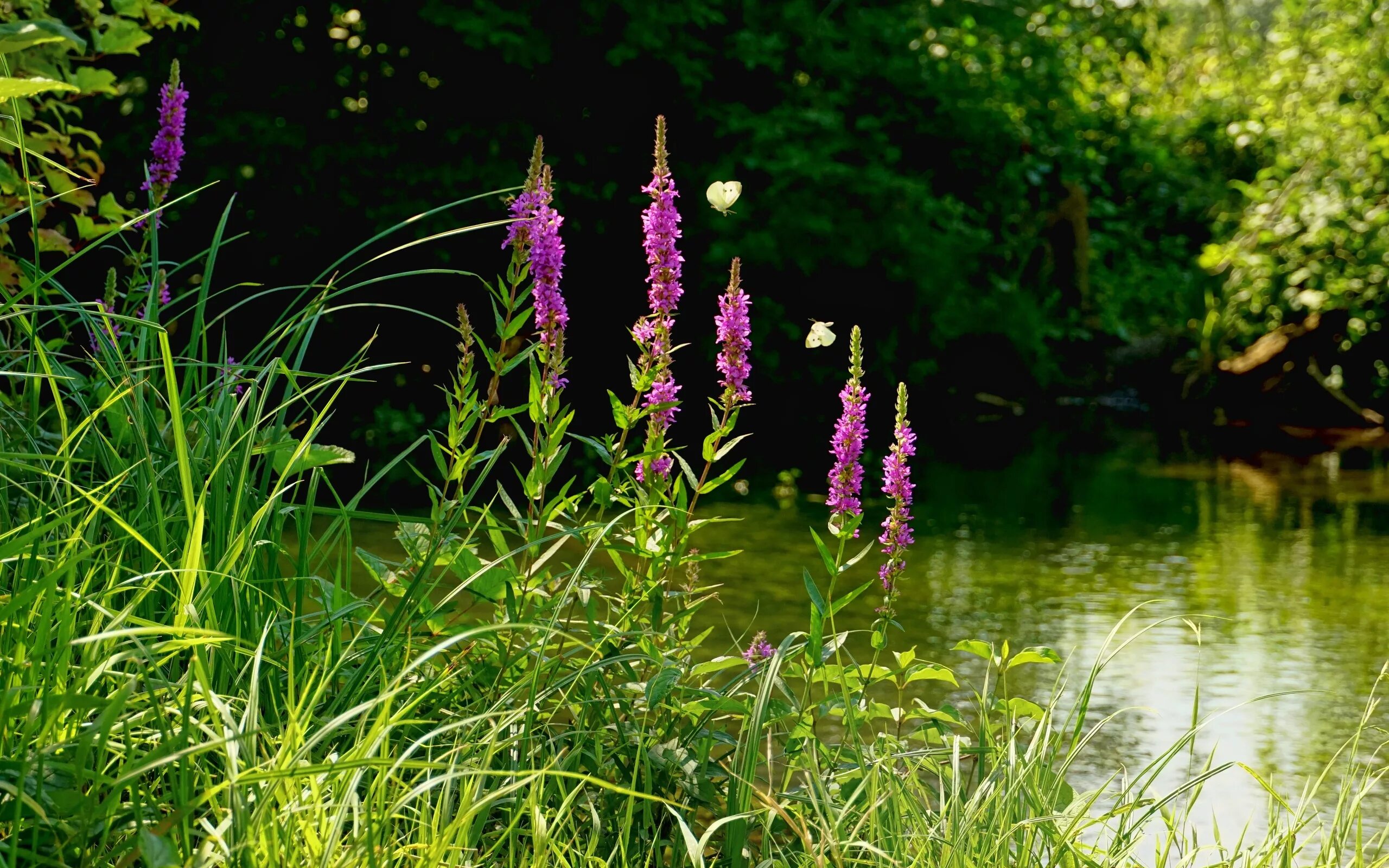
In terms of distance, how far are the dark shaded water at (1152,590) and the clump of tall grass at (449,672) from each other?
12.7 inches

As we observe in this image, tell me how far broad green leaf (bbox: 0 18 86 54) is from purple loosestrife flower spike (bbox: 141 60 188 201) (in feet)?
1.65

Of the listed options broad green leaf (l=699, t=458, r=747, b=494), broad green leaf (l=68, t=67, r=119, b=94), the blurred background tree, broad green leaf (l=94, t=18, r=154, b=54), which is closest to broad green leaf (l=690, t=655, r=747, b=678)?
broad green leaf (l=699, t=458, r=747, b=494)

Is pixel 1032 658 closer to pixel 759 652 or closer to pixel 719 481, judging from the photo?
pixel 759 652

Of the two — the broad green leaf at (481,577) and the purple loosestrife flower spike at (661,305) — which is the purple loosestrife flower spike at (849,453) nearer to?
the purple loosestrife flower spike at (661,305)

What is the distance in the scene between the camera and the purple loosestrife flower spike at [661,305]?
7.32 feet

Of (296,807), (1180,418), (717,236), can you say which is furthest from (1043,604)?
(1180,418)

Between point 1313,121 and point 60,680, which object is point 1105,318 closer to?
point 1313,121

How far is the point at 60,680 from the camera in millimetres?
1608

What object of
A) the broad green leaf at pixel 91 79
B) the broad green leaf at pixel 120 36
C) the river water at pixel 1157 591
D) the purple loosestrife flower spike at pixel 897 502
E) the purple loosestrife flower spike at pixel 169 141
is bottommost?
the river water at pixel 1157 591

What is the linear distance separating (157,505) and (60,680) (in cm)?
31

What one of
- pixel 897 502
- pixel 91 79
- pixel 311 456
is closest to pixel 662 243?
pixel 897 502

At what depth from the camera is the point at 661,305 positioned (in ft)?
7.39

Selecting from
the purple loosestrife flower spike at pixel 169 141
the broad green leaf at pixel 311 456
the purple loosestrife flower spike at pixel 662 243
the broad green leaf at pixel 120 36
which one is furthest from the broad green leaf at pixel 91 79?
the purple loosestrife flower spike at pixel 662 243

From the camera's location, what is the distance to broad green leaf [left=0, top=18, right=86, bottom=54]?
190 cm
